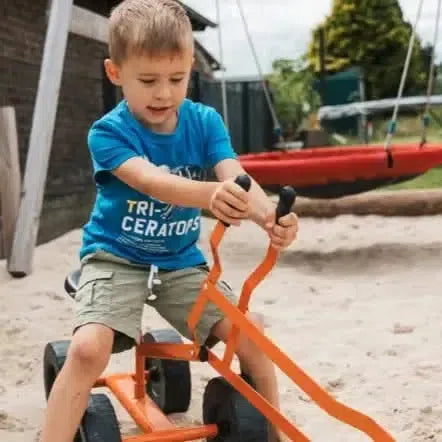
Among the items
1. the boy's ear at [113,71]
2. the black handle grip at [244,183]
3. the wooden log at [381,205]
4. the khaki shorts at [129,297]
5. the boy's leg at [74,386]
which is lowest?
the wooden log at [381,205]

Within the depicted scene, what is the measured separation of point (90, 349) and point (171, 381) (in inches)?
24.0

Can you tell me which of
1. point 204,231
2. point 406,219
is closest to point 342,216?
point 406,219

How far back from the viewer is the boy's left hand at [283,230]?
1408 mm

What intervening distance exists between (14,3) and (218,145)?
15.1 ft

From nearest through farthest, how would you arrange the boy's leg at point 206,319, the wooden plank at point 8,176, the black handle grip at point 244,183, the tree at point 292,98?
the black handle grip at point 244,183 < the boy's leg at point 206,319 < the wooden plank at point 8,176 < the tree at point 292,98

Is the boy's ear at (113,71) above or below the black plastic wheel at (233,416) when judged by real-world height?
above

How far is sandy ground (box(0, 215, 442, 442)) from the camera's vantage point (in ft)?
7.48

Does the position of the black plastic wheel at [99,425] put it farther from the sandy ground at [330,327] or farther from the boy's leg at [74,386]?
the sandy ground at [330,327]

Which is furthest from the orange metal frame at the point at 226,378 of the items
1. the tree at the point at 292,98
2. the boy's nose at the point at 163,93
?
the tree at the point at 292,98

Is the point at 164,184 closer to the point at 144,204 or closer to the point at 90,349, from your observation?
the point at 144,204

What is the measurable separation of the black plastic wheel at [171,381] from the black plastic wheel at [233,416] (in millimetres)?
355

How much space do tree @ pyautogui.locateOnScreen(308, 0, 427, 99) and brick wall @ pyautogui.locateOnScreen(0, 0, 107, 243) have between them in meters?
16.8

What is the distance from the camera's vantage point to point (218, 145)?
6.13 feet

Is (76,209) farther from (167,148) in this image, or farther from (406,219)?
(167,148)
